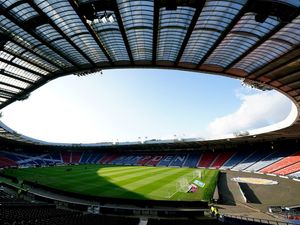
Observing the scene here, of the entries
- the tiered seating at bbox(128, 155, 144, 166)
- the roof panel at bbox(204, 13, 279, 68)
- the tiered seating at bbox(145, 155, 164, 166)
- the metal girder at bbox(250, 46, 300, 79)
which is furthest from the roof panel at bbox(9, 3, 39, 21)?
the tiered seating at bbox(128, 155, 144, 166)

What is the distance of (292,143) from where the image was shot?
61.8 metres

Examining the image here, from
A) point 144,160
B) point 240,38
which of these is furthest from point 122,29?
point 144,160

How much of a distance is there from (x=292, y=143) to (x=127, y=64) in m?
47.5

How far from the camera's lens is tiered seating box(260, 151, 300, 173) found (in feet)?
177

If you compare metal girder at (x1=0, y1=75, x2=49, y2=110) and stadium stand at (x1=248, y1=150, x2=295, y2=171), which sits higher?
metal girder at (x1=0, y1=75, x2=49, y2=110)

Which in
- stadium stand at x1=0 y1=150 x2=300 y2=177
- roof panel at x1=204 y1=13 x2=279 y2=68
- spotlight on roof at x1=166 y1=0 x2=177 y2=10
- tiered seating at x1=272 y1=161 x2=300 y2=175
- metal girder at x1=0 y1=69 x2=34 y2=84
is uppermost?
roof panel at x1=204 y1=13 x2=279 y2=68

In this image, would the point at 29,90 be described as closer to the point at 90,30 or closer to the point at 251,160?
the point at 90,30

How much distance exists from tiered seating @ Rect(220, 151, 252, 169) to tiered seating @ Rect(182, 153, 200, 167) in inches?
344

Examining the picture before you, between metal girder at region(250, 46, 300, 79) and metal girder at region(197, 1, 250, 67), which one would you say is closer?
metal girder at region(197, 1, 250, 67)

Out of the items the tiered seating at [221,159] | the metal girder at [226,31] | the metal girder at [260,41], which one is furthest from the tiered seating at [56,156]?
the metal girder at [260,41]

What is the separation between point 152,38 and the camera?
23.9m

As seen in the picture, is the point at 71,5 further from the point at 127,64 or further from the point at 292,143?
the point at 292,143

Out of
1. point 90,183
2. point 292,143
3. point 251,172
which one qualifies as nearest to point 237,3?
point 90,183

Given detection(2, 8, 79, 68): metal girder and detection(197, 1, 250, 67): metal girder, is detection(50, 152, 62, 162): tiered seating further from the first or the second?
detection(197, 1, 250, 67): metal girder
